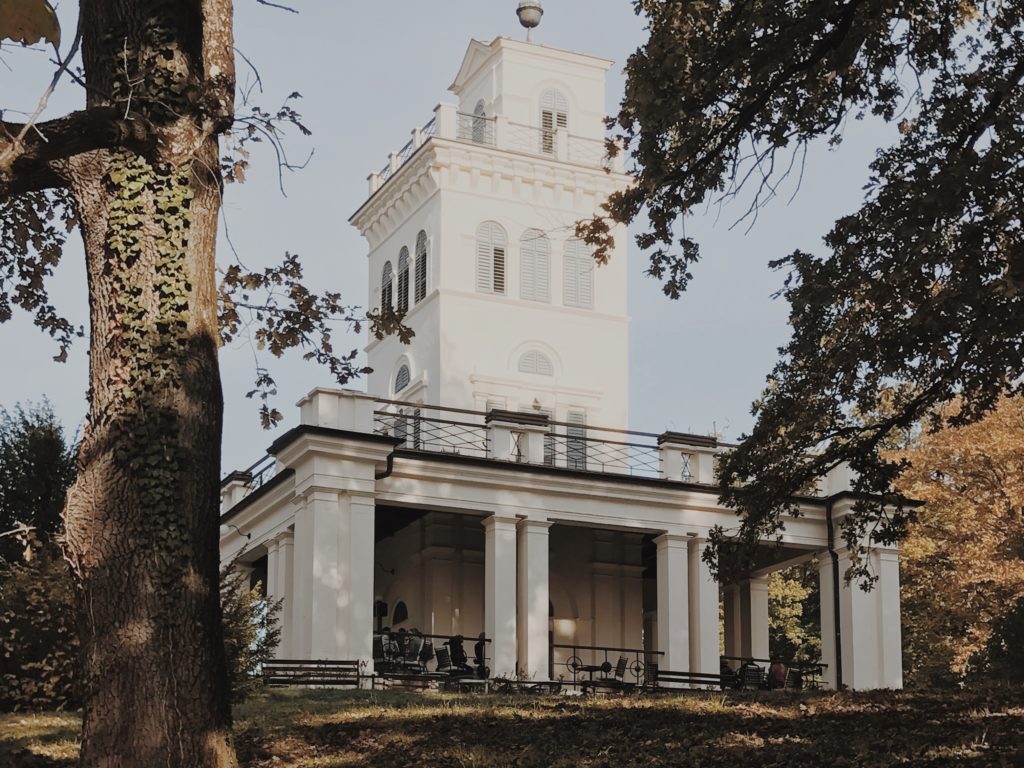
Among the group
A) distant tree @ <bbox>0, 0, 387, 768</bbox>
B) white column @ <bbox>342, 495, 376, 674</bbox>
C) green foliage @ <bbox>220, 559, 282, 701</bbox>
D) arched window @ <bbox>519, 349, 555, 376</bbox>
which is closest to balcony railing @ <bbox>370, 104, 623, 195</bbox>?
arched window @ <bbox>519, 349, 555, 376</bbox>

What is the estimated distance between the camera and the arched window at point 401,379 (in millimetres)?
42844

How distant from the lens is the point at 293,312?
46.9 feet

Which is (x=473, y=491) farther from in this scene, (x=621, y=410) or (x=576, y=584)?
(x=621, y=410)

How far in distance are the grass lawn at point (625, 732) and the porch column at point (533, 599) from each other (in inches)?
427

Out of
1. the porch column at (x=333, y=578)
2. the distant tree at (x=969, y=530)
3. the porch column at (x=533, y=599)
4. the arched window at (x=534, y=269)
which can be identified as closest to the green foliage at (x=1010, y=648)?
the distant tree at (x=969, y=530)

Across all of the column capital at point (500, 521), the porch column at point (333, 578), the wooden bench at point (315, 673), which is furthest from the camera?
the column capital at point (500, 521)

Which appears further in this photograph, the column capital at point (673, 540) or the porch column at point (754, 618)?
the porch column at point (754, 618)

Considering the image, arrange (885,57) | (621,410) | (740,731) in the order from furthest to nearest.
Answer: (621,410) < (885,57) < (740,731)

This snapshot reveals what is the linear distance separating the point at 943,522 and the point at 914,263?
108ft

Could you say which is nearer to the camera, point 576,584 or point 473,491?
point 473,491

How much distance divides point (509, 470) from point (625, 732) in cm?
1540

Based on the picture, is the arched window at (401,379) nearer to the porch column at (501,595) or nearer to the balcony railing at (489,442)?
the balcony railing at (489,442)

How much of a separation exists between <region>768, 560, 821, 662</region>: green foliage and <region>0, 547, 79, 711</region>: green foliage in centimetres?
3526

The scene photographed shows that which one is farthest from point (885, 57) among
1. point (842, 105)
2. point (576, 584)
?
point (576, 584)
